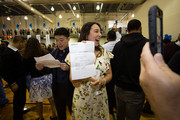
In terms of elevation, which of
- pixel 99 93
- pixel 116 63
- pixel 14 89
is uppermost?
pixel 116 63

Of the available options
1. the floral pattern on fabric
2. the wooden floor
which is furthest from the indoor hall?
the floral pattern on fabric

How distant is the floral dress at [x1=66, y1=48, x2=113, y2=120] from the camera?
4.12 ft

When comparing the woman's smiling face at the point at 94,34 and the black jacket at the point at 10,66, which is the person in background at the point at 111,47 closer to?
the woman's smiling face at the point at 94,34

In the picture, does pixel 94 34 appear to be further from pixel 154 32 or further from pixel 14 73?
pixel 14 73

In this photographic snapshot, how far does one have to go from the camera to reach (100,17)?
37.3 feet

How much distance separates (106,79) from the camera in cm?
128

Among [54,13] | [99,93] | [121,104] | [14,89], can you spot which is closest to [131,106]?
[121,104]

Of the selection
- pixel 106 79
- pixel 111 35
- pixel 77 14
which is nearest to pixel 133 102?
pixel 106 79

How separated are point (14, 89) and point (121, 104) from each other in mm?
1995

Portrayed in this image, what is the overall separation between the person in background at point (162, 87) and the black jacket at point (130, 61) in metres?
1.17

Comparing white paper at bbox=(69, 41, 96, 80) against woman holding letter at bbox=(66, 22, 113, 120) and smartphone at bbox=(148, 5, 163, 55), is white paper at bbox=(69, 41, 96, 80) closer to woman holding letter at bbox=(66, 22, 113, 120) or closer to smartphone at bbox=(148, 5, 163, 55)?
woman holding letter at bbox=(66, 22, 113, 120)

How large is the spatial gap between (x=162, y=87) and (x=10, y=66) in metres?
2.35

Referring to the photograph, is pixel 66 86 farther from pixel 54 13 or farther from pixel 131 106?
pixel 54 13

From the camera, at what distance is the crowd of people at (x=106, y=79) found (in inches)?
10.8
